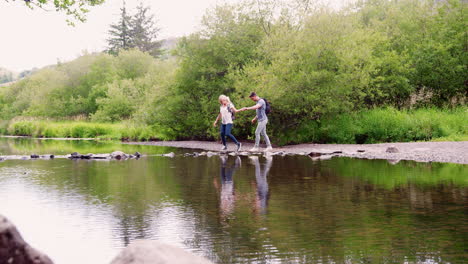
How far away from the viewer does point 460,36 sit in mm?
27984

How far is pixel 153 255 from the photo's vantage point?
3.74 metres

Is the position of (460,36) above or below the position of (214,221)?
above

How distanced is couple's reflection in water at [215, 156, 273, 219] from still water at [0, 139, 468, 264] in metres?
0.03

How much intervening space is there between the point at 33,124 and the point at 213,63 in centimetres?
3092

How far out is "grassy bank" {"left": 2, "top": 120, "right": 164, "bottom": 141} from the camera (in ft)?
119

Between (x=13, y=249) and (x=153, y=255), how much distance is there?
0.96 m

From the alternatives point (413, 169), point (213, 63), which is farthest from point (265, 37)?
point (413, 169)

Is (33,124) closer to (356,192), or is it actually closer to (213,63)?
(213,63)

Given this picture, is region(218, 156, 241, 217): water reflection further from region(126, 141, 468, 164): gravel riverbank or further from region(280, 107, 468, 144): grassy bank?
region(280, 107, 468, 144): grassy bank

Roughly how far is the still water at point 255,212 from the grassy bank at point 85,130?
72.3 feet

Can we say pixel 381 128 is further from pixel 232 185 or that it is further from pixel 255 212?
pixel 255 212

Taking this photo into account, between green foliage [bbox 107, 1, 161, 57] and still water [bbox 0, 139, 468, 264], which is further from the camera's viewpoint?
green foliage [bbox 107, 1, 161, 57]

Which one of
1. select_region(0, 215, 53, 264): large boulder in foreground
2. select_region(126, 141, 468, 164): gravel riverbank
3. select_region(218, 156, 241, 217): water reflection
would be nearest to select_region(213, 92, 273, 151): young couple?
select_region(126, 141, 468, 164): gravel riverbank

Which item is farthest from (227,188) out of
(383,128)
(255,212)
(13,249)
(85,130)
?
(85,130)
